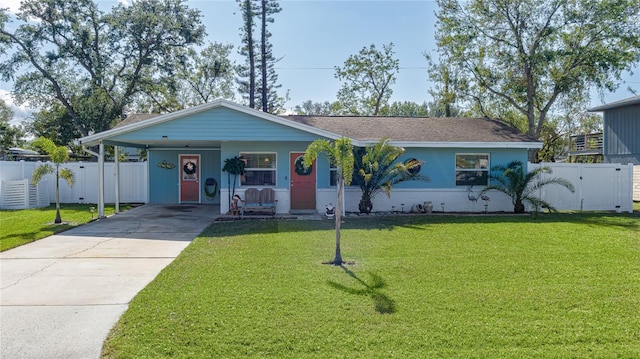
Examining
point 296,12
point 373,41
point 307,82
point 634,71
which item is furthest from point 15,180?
point 634,71

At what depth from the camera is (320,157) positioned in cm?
1380

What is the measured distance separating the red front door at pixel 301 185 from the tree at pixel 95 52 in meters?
15.7

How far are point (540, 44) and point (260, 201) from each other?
47.7ft

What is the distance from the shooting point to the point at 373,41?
28.5 meters

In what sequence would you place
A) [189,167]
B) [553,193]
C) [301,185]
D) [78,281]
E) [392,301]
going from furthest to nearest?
1. [189,167]
2. [553,193]
3. [301,185]
4. [78,281]
5. [392,301]

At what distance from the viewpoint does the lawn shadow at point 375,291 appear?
4836 millimetres

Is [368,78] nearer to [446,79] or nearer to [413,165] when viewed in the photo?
[446,79]

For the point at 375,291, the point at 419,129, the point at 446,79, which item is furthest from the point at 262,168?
the point at 446,79

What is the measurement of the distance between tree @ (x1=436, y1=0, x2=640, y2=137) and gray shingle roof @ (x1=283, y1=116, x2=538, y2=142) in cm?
498

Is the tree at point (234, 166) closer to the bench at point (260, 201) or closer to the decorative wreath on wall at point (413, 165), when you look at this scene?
the bench at point (260, 201)

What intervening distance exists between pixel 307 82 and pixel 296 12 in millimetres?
10152

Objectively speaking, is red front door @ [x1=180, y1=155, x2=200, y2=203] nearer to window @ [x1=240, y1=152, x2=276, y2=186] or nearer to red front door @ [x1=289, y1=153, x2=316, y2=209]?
window @ [x1=240, y1=152, x2=276, y2=186]

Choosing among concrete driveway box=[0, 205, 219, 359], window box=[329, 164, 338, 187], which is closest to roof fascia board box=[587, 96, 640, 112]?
window box=[329, 164, 338, 187]

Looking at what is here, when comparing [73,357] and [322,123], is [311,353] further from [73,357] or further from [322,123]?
[322,123]
